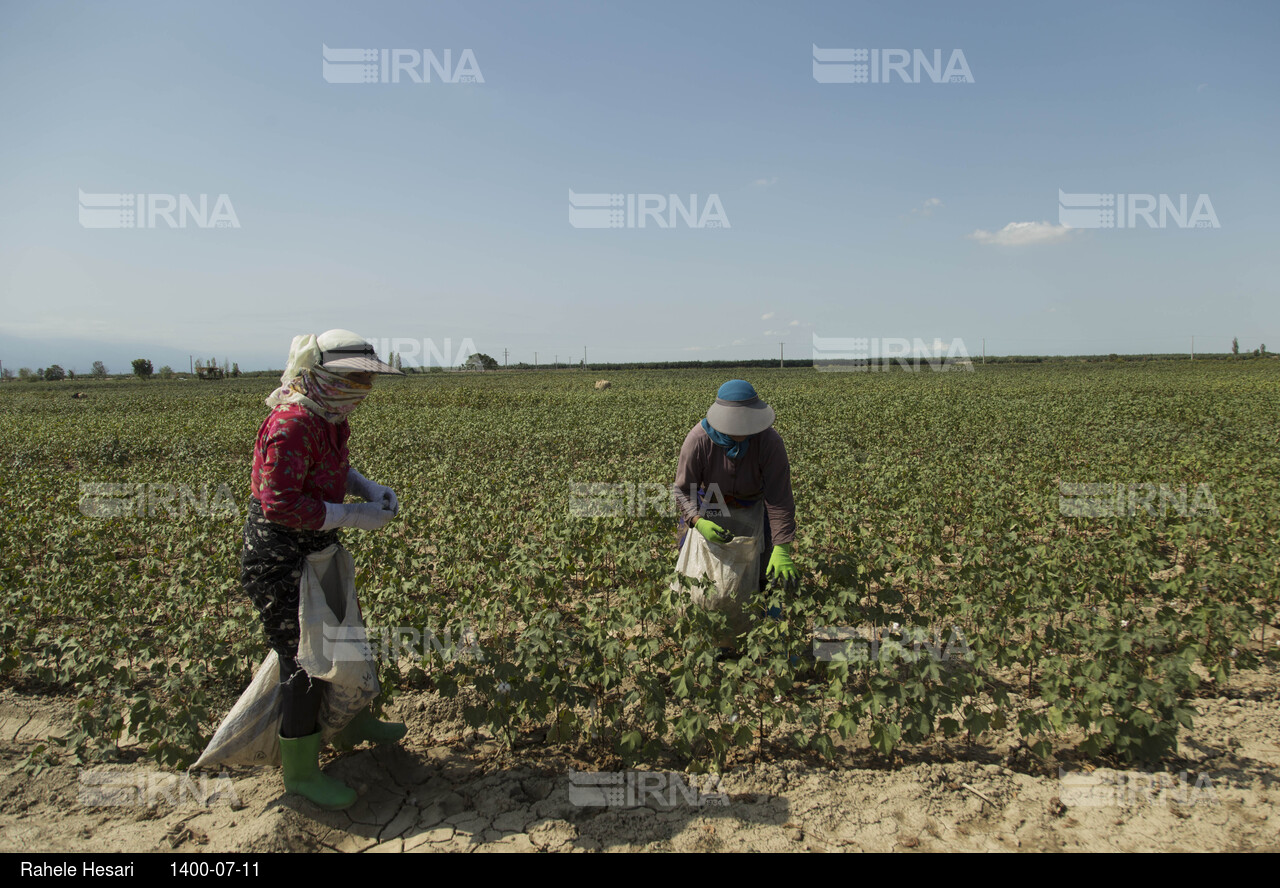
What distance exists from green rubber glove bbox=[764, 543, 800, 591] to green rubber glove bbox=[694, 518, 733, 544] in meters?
0.27

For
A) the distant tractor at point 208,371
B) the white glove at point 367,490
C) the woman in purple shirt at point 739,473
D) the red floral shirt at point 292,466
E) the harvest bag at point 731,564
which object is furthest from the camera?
the distant tractor at point 208,371

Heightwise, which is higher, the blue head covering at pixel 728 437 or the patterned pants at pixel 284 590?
the blue head covering at pixel 728 437

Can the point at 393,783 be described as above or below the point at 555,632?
below

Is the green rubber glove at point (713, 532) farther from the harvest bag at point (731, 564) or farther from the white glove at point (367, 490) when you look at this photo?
the white glove at point (367, 490)

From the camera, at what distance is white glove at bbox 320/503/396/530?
2.44m

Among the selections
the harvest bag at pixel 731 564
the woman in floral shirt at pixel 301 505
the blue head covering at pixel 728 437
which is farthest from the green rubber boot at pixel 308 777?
the blue head covering at pixel 728 437

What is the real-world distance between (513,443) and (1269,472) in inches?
502

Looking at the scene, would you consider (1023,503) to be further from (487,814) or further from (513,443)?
(513,443)

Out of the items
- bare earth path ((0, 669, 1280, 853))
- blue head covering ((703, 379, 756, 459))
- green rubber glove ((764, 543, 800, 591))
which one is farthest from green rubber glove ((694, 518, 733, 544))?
bare earth path ((0, 669, 1280, 853))

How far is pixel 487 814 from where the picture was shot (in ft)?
9.01

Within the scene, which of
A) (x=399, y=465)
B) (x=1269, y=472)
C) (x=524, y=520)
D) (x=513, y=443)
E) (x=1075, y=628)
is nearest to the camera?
(x=1075, y=628)

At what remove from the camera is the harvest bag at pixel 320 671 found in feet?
8.18
